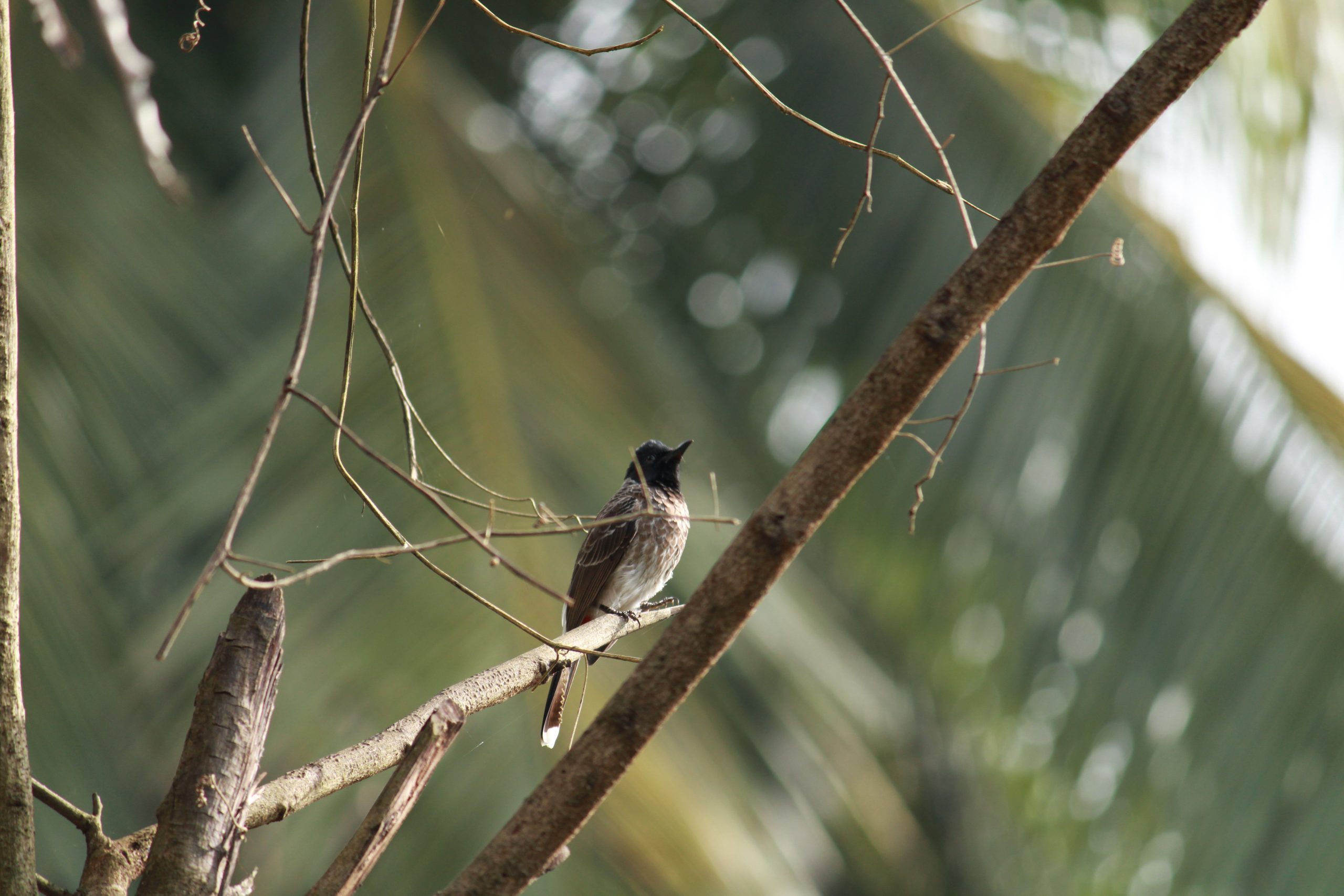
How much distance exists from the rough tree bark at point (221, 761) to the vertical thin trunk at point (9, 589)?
0.54ft

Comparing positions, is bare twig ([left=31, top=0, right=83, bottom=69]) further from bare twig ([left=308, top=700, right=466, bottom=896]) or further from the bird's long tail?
the bird's long tail

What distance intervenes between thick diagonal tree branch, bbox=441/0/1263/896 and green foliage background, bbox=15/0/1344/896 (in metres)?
1.67

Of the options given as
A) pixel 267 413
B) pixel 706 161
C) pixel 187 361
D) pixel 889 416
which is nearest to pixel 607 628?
pixel 267 413

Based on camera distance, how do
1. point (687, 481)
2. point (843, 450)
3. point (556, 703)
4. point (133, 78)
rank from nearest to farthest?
point (843, 450) → point (133, 78) → point (556, 703) → point (687, 481)

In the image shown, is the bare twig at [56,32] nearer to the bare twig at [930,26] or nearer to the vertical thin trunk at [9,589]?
the vertical thin trunk at [9,589]

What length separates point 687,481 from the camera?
18.2ft

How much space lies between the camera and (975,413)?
4629mm

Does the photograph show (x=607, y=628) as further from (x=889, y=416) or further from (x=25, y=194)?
(x=25, y=194)

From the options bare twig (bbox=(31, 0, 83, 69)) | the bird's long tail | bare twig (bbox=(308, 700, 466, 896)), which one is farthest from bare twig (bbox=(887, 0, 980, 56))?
the bird's long tail

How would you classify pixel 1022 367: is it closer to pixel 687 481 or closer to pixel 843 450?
pixel 843 450

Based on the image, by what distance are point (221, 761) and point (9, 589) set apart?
0.37m

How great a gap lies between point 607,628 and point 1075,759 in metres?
2.16

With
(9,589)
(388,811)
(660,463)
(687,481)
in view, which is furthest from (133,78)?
(687,481)

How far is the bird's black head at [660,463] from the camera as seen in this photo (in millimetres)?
4812
